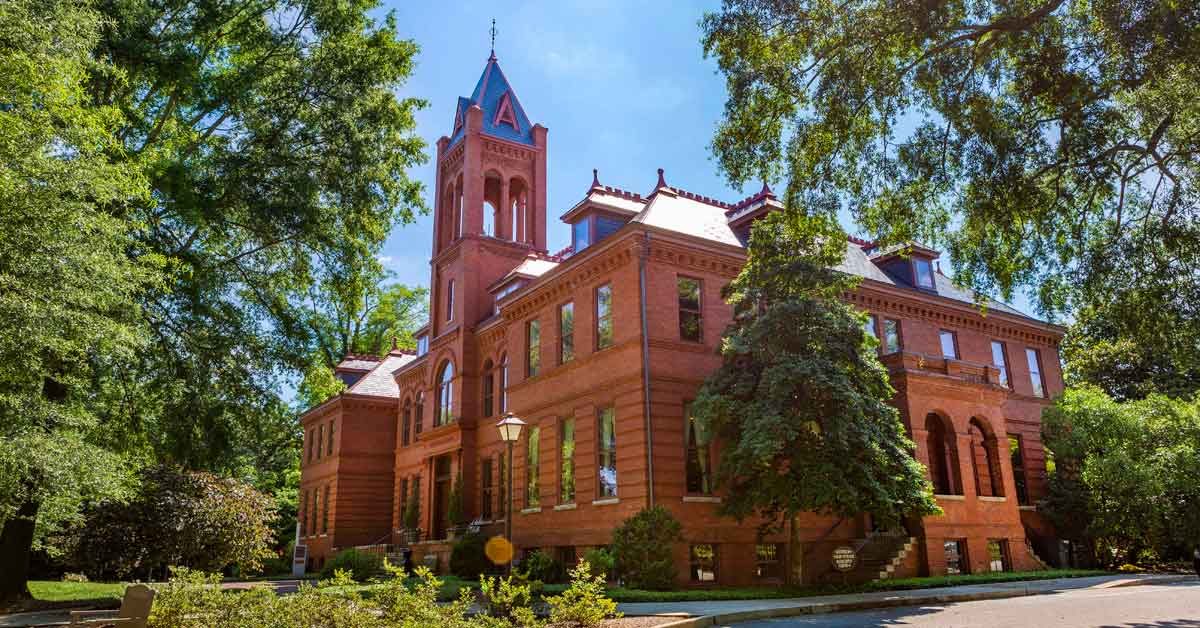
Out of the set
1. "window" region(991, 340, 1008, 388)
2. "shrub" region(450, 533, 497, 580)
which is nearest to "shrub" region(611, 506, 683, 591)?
"shrub" region(450, 533, 497, 580)

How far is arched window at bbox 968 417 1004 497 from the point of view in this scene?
25188 millimetres

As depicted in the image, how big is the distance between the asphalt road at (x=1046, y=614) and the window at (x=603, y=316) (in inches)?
430

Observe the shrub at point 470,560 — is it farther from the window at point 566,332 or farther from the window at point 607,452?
the window at point 566,332

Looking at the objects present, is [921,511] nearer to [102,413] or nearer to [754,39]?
[754,39]

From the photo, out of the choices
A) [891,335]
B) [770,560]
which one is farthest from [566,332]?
[891,335]

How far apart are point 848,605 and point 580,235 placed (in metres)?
14.7

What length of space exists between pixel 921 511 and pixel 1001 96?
10540mm

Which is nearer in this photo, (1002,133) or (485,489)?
(1002,133)

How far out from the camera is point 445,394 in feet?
110

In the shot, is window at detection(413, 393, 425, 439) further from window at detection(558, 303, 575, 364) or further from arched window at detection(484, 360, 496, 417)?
window at detection(558, 303, 575, 364)

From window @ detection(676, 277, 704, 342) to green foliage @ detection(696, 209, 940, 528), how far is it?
2241 millimetres

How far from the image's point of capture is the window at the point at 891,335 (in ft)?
89.4

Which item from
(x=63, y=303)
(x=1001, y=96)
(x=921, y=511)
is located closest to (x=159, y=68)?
(x=63, y=303)

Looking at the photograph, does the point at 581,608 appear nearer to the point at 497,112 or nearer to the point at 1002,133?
the point at 1002,133
